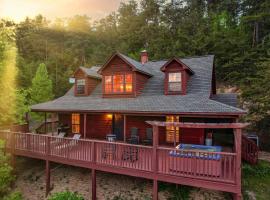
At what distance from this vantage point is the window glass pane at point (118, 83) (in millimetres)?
14180

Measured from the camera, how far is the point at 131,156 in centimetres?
971

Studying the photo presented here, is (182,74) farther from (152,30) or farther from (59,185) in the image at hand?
(152,30)

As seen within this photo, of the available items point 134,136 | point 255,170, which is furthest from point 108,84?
point 255,170

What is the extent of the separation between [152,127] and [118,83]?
12.5ft

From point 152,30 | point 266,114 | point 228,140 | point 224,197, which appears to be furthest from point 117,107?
point 152,30

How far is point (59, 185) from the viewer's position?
11.6 metres

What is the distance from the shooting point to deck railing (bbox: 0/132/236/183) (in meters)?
7.89

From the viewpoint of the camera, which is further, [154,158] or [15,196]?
[15,196]

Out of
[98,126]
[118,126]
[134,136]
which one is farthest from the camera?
[98,126]

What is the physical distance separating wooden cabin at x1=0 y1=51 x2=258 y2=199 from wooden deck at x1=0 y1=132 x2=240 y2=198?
34mm

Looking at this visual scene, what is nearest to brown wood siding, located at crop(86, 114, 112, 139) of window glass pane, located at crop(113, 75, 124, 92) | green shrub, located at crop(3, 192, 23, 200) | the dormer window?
window glass pane, located at crop(113, 75, 124, 92)

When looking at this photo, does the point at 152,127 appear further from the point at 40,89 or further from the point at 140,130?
the point at 40,89

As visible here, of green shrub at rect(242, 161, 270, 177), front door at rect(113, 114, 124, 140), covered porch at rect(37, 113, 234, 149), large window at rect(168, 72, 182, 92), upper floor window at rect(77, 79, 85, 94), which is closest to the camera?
green shrub at rect(242, 161, 270, 177)

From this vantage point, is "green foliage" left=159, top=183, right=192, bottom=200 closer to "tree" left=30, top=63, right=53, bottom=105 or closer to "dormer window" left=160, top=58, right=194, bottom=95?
"dormer window" left=160, top=58, right=194, bottom=95
